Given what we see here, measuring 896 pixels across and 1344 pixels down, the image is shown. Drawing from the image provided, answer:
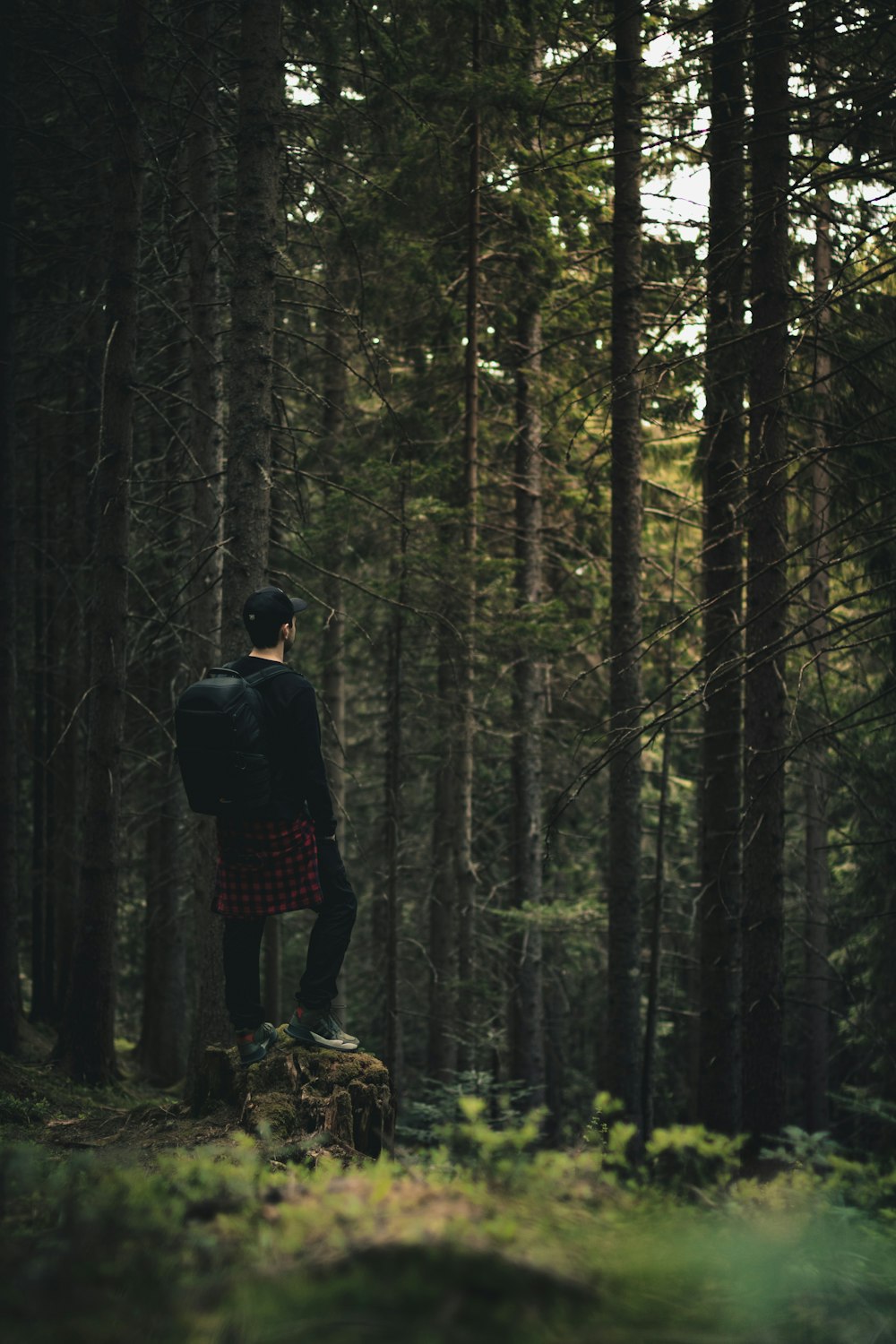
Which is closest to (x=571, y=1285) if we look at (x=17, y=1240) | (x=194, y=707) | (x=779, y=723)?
(x=17, y=1240)

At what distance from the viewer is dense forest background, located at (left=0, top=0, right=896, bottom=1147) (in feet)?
25.9

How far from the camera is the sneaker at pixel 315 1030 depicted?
6148mm

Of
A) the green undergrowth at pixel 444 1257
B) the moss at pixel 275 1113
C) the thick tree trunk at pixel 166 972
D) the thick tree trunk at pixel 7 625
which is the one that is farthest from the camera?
the thick tree trunk at pixel 166 972

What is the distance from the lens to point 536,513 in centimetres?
1630

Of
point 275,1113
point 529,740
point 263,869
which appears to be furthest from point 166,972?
point 263,869

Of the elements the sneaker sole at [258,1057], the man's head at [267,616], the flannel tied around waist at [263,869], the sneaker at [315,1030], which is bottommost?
the sneaker sole at [258,1057]

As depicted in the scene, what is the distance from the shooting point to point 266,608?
229 inches

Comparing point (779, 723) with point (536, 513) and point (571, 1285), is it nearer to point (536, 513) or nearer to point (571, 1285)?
point (571, 1285)

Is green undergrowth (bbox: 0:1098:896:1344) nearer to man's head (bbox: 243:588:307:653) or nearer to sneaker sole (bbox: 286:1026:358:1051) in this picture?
sneaker sole (bbox: 286:1026:358:1051)

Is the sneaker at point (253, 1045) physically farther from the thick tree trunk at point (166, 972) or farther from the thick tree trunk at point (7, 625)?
the thick tree trunk at point (166, 972)

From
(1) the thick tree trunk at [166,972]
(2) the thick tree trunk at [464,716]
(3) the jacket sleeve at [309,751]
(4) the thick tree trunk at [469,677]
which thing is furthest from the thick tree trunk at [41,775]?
(3) the jacket sleeve at [309,751]

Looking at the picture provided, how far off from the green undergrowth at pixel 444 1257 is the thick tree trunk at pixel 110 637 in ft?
18.3

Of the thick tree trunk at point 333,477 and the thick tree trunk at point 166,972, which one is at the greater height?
the thick tree trunk at point 333,477

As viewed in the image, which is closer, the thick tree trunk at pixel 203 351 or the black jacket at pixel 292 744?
the black jacket at pixel 292 744
